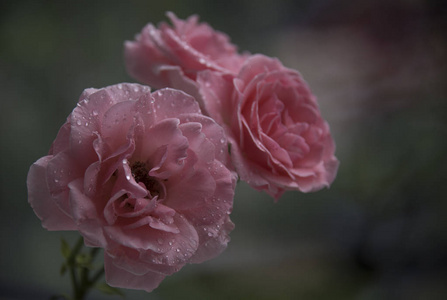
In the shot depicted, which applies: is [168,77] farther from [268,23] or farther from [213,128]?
[268,23]

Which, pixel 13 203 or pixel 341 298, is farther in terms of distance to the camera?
pixel 341 298

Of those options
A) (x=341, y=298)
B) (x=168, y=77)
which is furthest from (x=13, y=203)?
(x=341, y=298)

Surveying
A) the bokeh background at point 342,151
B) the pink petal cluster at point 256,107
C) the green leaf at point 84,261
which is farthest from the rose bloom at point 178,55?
the bokeh background at point 342,151

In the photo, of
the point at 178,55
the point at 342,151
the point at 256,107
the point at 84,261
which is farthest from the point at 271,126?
the point at 342,151

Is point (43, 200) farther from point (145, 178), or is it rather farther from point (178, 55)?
point (178, 55)

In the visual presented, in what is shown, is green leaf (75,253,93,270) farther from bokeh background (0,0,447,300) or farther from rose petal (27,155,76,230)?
bokeh background (0,0,447,300)

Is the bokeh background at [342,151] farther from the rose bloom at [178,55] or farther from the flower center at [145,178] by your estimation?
the flower center at [145,178]
